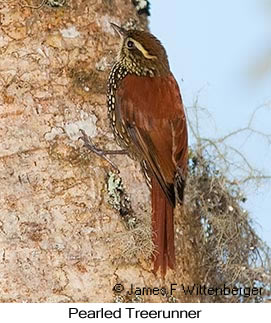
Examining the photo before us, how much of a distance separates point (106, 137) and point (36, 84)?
0.21 metres

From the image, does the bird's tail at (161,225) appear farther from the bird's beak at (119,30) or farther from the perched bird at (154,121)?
the bird's beak at (119,30)

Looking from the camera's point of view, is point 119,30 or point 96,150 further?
point 119,30

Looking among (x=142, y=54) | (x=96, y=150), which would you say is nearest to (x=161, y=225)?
(x=96, y=150)

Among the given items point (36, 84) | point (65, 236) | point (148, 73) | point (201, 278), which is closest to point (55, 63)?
point (36, 84)

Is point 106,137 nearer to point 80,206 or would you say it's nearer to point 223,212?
point 80,206

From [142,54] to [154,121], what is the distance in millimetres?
193

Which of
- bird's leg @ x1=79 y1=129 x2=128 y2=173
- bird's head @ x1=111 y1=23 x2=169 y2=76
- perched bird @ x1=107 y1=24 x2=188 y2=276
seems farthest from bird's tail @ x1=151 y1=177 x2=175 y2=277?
bird's head @ x1=111 y1=23 x2=169 y2=76

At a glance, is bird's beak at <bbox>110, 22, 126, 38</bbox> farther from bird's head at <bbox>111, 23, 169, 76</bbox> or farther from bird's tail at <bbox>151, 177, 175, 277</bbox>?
bird's tail at <bbox>151, 177, 175, 277</bbox>

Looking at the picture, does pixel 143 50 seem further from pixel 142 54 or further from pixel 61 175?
pixel 61 175

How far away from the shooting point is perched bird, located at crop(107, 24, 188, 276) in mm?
2514

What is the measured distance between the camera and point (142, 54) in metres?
2.64

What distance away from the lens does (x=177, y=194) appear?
2533mm

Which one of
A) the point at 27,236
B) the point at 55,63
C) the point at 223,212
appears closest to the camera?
the point at 27,236

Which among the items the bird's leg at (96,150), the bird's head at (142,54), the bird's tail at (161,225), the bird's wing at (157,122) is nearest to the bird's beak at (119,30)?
the bird's head at (142,54)
